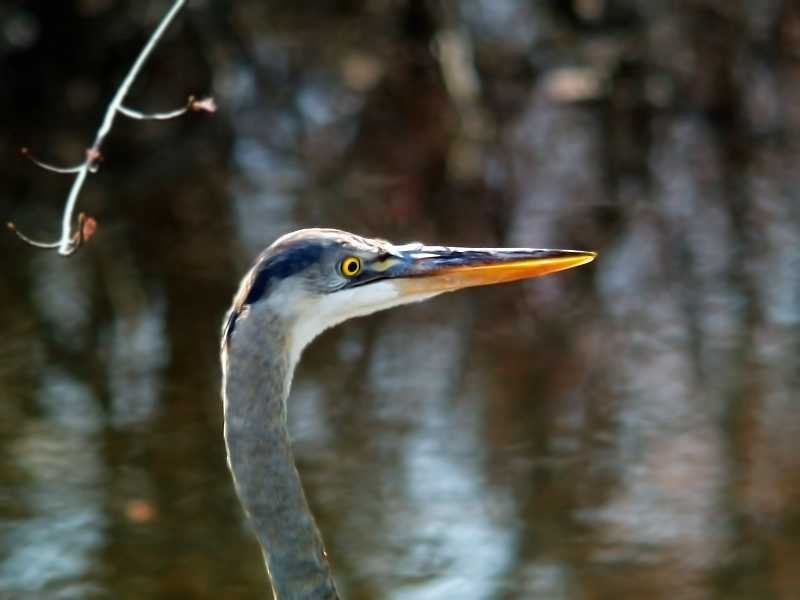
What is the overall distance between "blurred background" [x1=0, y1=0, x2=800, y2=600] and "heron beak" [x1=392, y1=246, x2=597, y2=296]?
1565 mm

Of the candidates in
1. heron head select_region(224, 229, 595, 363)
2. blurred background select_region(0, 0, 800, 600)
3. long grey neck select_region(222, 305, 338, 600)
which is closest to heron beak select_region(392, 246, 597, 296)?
heron head select_region(224, 229, 595, 363)

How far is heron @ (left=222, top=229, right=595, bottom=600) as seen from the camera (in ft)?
9.43

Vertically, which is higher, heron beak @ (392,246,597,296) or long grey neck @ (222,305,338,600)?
heron beak @ (392,246,597,296)

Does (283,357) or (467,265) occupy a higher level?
(467,265)

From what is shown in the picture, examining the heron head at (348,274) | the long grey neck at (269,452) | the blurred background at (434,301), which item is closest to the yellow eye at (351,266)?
the heron head at (348,274)

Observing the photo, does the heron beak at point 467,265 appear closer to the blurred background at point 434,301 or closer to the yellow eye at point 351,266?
the yellow eye at point 351,266

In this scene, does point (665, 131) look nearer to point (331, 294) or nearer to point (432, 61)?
point (432, 61)

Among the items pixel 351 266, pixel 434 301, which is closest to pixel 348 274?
pixel 351 266

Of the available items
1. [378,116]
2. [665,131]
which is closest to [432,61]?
[378,116]

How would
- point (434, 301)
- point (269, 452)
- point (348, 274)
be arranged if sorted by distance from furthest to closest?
1. point (434, 301)
2. point (348, 274)
3. point (269, 452)

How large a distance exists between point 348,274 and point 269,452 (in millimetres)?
481

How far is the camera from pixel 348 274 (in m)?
3.14

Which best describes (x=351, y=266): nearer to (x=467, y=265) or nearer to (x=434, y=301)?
(x=467, y=265)

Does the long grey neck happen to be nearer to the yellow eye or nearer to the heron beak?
the yellow eye
